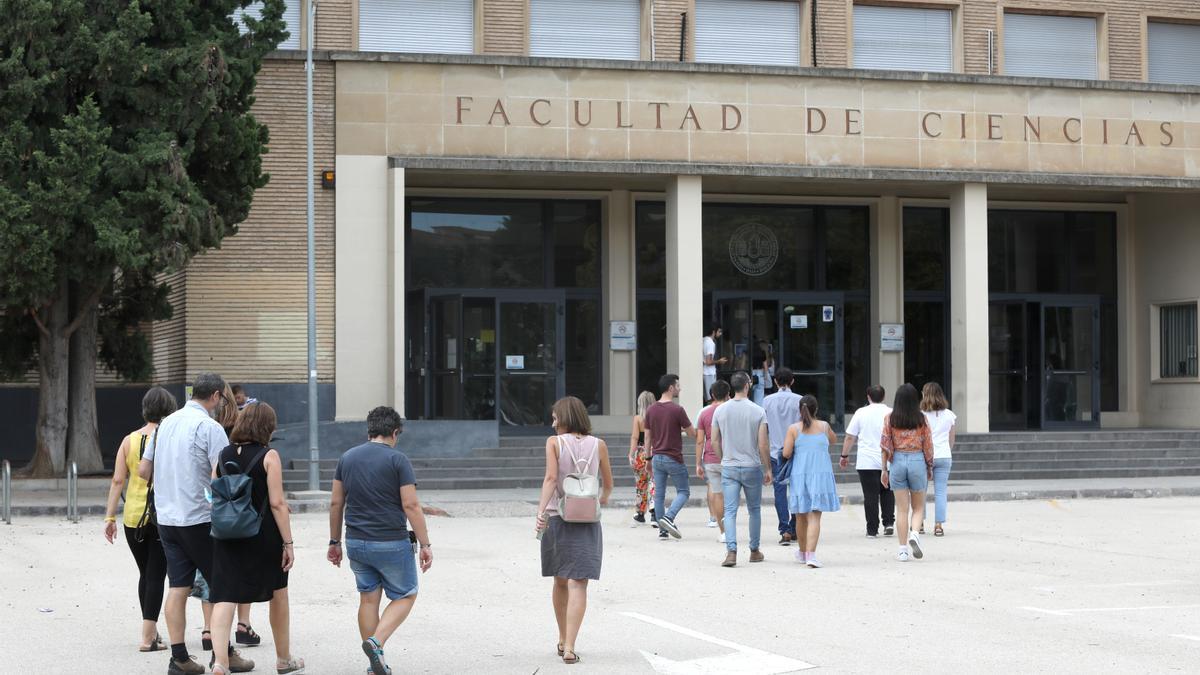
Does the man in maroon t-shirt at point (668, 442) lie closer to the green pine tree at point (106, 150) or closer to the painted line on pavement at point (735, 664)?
the painted line on pavement at point (735, 664)

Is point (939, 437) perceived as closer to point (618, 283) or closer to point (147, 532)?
point (147, 532)

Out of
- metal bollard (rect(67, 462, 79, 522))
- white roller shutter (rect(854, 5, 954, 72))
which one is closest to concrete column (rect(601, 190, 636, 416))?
white roller shutter (rect(854, 5, 954, 72))

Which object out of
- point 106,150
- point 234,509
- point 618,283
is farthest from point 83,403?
point 234,509

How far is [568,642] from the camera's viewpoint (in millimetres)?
8898

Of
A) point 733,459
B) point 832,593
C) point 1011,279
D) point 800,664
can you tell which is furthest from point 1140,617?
point 1011,279

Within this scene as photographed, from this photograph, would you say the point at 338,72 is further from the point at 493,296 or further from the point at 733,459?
the point at 733,459

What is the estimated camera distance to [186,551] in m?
8.80

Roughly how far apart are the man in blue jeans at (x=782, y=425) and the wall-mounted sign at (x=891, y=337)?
13813 millimetres

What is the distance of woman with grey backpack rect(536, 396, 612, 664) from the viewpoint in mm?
9086

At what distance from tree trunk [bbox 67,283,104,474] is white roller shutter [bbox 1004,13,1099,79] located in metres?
18.0

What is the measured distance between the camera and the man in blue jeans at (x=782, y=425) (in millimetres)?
15570

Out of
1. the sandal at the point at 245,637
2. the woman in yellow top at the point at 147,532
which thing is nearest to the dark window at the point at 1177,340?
the sandal at the point at 245,637

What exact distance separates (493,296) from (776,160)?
567cm

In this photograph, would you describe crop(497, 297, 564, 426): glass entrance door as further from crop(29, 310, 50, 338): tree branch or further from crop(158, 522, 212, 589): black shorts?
crop(158, 522, 212, 589): black shorts
